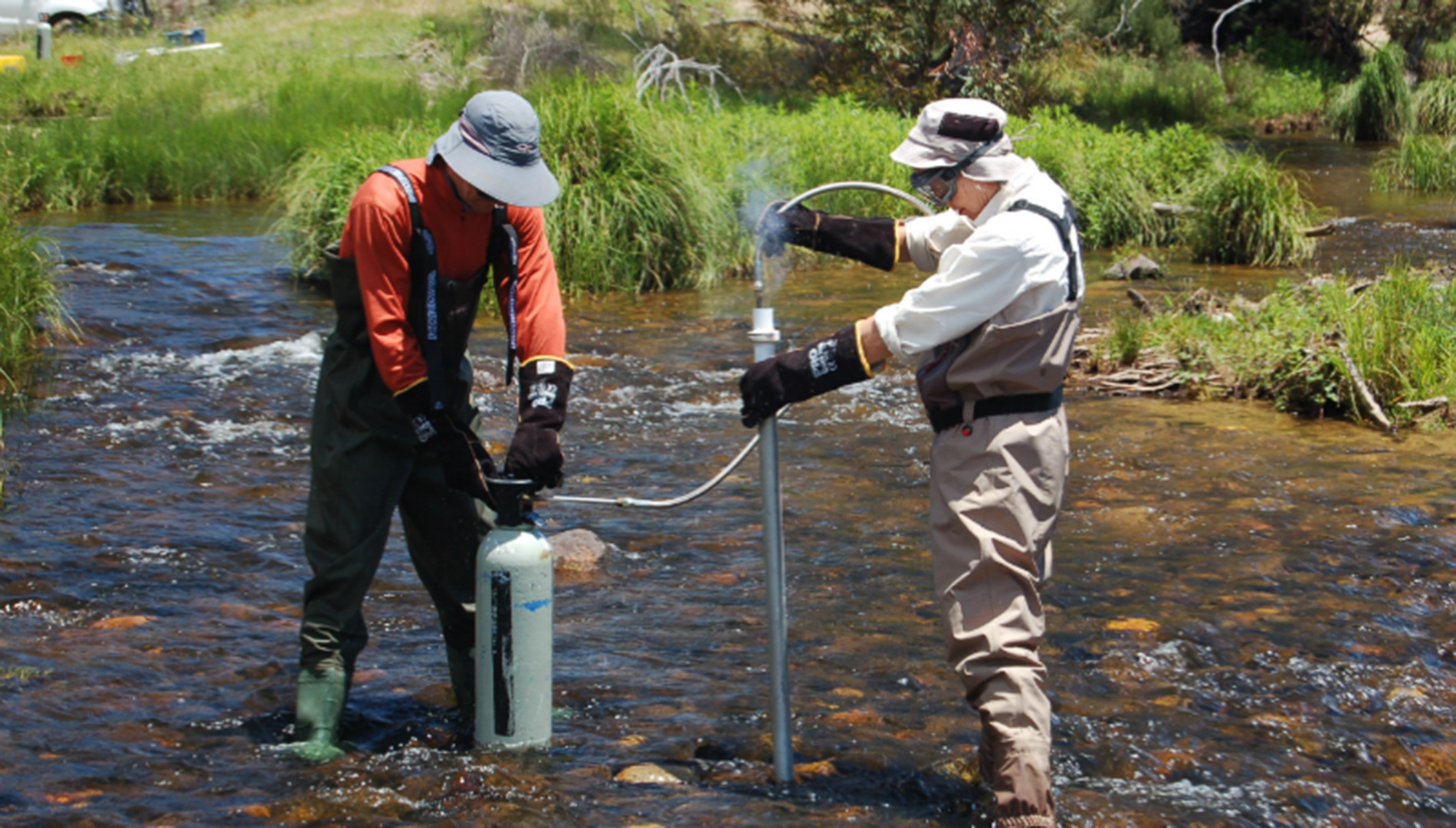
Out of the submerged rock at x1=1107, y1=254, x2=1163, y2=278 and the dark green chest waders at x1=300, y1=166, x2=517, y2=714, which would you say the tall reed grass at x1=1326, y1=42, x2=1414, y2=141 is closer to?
the submerged rock at x1=1107, y1=254, x2=1163, y2=278

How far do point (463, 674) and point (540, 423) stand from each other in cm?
93

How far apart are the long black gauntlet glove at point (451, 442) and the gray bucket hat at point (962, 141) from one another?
1365 millimetres

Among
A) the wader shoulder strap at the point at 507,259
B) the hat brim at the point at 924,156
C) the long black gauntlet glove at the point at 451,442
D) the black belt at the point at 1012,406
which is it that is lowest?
the long black gauntlet glove at the point at 451,442

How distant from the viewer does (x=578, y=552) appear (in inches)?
218

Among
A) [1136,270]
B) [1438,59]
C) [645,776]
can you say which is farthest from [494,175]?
[1438,59]

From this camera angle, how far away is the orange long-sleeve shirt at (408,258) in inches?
136

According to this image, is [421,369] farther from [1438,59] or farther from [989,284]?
[1438,59]

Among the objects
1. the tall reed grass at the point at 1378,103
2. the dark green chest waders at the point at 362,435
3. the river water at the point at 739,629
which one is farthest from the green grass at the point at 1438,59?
the dark green chest waders at the point at 362,435

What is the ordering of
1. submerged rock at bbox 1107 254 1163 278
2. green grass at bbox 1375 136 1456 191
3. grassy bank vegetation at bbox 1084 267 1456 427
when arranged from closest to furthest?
grassy bank vegetation at bbox 1084 267 1456 427, submerged rock at bbox 1107 254 1163 278, green grass at bbox 1375 136 1456 191

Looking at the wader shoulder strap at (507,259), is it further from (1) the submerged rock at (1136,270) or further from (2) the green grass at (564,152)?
(1) the submerged rock at (1136,270)

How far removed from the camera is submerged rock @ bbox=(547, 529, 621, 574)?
5.48 m

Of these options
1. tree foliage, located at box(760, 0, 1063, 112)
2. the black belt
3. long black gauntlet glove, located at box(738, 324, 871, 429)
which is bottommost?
the black belt

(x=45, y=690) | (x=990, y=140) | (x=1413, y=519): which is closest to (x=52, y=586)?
(x=45, y=690)

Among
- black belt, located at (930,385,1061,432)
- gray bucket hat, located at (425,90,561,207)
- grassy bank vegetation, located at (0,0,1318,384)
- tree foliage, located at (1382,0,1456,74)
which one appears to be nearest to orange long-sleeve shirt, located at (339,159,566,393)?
gray bucket hat, located at (425,90,561,207)
